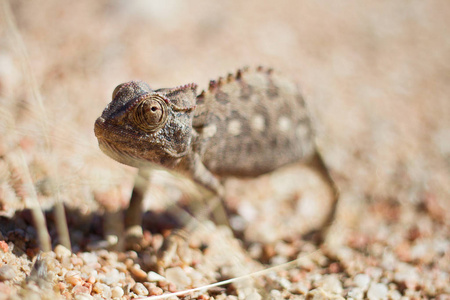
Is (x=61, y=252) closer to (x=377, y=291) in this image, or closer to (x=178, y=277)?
(x=178, y=277)

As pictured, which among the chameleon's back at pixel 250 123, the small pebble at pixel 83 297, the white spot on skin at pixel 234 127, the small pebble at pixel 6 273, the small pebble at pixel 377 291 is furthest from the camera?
the white spot on skin at pixel 234 127

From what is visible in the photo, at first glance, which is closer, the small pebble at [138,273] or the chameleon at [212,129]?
the chameleon at [212,129]

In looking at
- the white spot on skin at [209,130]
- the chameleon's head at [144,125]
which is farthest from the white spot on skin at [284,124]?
the chameleon's head at [144,125]

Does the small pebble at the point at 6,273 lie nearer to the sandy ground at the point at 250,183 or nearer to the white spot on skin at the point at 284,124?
the sandy ground at the point at 250,183

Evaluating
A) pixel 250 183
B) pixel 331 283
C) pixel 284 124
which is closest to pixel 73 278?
pixel 331 283

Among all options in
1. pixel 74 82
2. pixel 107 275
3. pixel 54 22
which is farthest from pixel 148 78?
pixel 107 275

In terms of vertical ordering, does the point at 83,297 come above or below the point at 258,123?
below

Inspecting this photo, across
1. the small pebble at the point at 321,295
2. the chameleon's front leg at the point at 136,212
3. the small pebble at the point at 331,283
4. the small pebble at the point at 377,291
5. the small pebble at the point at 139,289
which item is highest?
the chameleon's front leg at the point at 136,212
